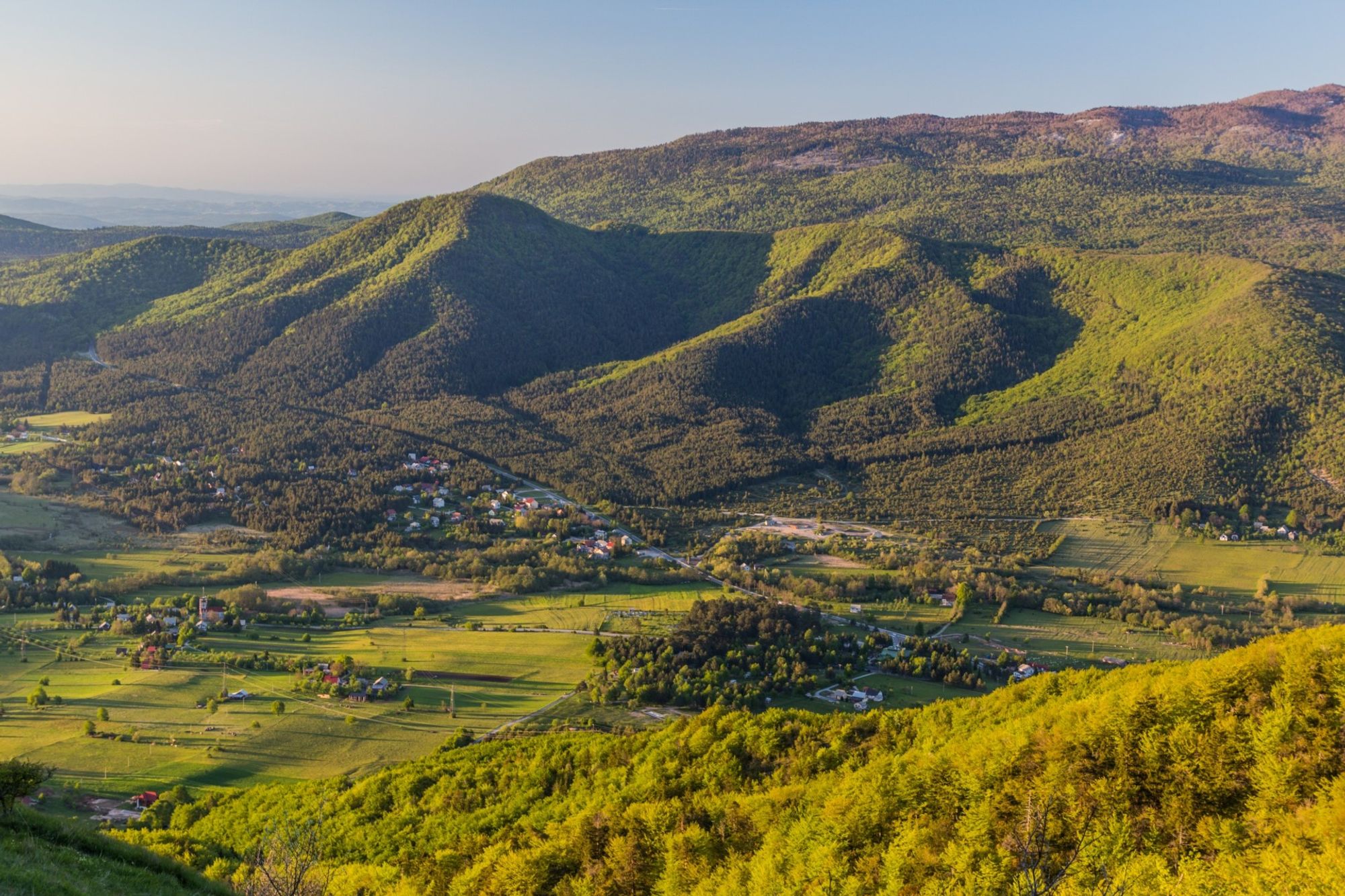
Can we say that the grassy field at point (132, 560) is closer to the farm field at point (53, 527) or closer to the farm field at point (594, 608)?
the farm field at point (53, 527)

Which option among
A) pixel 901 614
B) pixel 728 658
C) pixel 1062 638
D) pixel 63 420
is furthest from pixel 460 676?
pixel 63 420

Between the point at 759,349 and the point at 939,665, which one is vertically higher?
the point at 759,349

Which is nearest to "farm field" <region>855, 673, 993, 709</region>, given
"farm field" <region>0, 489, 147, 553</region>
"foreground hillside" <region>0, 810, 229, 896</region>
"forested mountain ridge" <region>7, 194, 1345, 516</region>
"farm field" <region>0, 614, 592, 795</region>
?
"farm field" <region>0, 614, 592, 795</region>

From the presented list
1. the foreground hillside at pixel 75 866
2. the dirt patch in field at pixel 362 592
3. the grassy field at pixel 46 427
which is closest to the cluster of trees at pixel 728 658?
the dirt patch in field at pixel 362 592

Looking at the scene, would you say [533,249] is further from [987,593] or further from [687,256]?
[987,593]

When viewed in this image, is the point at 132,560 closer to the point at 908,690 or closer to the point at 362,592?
the point at 362,592

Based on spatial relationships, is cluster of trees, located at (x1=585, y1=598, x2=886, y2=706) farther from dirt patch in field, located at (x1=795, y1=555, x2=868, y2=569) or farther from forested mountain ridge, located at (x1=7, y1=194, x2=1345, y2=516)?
forested mountain ridge, located at (x1=7, y1=194, x2=1345, y2=516)

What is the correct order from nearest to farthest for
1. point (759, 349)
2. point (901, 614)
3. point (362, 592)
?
point (901, 614)
point (362, 592)
point (759, 349)
